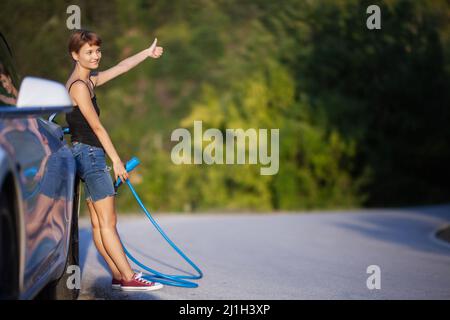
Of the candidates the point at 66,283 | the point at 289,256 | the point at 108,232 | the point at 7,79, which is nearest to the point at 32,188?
the point at 7,79

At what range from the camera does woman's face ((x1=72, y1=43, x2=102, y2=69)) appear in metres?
7.23

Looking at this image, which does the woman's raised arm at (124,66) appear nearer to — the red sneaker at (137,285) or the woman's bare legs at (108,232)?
the woman's bare legs at (108,232)

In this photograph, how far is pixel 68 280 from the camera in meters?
7.11

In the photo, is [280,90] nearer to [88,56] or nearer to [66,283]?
[88,56]

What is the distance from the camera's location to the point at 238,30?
3077 centimetres

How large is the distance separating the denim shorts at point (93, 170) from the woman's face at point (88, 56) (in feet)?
1.87

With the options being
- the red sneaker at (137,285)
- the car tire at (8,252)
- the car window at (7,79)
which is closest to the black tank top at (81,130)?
the car window at (7,79)

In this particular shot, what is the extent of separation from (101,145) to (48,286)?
1.26m

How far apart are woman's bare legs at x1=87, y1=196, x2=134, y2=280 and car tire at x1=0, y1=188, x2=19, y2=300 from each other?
8.65 feet

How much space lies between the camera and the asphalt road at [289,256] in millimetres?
8086

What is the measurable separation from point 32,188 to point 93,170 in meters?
2.14

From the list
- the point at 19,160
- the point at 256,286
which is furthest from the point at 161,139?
the point at 19,160

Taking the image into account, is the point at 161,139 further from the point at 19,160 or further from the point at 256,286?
the point at 19,160

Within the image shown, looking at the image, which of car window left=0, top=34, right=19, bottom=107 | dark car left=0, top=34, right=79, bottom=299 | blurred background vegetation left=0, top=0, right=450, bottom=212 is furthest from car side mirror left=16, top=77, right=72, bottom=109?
blurred background vegetation left=0, top=0, right=450, bottom=212
